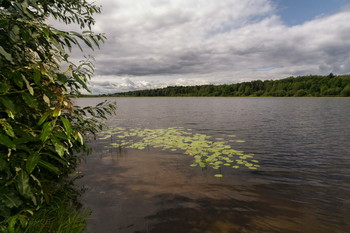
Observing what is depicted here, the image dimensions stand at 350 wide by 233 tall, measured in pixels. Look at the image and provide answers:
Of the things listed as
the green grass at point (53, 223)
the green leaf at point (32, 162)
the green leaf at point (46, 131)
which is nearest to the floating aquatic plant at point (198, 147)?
the green grass at point (53, 223)

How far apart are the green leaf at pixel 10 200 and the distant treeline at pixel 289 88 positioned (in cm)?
14083

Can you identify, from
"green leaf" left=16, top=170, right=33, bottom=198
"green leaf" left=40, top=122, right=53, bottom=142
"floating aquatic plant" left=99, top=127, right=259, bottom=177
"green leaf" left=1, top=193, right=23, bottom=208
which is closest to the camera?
"green leaf" left=40, top=122, right=53, bottom=142

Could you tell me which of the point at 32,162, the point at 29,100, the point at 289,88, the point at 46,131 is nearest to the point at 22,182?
the point at 32,162

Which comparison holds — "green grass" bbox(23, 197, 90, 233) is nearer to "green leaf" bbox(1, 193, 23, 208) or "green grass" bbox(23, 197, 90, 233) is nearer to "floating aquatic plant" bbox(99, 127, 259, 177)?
"green leaf" bbox(1, 193, 23, 208)

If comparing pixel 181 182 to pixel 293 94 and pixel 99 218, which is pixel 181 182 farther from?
pixel 293 94

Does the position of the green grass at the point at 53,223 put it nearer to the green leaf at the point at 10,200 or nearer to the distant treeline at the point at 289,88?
the green leaf at the point at 10,200

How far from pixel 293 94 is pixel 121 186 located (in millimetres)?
147983

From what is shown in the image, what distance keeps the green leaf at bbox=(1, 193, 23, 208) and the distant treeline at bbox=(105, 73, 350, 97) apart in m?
141

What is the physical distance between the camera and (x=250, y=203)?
693 centimetres

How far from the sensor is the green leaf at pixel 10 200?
223 cm

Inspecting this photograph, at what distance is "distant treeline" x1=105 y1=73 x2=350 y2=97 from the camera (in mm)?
119875

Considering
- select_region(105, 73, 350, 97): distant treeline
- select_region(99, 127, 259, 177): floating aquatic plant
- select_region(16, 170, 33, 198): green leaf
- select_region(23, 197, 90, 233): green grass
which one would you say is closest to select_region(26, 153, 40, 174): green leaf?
select_region(16, 170, 33, 198): green leaf

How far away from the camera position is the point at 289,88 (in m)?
142

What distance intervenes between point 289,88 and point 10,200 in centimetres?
16593
